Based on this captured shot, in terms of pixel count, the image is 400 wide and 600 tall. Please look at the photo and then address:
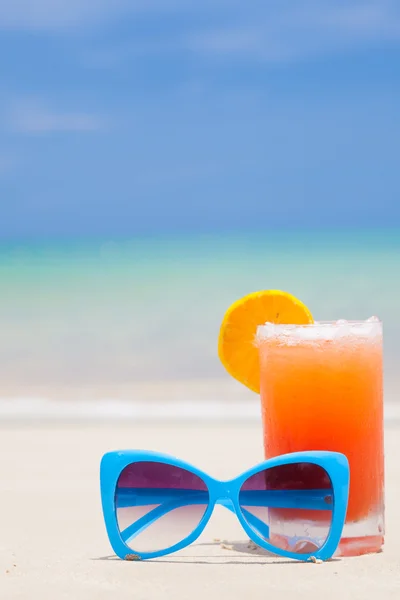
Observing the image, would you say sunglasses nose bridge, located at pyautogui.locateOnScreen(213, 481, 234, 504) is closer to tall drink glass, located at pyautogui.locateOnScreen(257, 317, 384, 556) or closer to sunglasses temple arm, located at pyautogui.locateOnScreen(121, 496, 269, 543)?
sunglasses temple arm, located at pyautogui.locateOnScreen(121, 496, 269, 543)

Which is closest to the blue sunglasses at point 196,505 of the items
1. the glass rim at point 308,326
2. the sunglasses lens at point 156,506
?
the sunglasses lens at point 156,506

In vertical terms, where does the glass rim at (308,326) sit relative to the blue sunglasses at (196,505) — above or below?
above

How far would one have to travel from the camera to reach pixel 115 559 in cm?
257

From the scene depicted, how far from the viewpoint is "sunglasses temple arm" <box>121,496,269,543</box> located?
8.24 ft

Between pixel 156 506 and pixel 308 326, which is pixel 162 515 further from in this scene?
pixel 308 326

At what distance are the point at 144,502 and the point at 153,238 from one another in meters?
19.7

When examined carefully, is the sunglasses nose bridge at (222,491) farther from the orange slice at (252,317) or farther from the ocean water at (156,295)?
the ocean water at (156,295)

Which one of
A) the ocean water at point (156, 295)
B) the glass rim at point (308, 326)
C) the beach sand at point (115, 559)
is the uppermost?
the ocean water at point (156, 295)

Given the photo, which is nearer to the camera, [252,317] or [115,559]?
[115,559]

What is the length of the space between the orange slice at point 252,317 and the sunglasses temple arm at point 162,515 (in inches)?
18.0

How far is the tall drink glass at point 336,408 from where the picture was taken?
2.56m

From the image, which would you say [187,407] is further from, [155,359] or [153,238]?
[153,238]

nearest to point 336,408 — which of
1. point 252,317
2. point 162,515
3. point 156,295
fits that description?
point 252,317

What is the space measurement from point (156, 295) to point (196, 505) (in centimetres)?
1204
